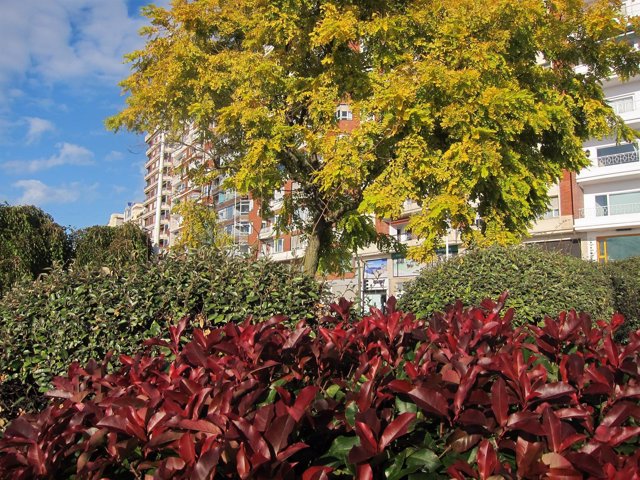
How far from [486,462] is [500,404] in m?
0.26

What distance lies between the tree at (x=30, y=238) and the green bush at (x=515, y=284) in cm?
1068

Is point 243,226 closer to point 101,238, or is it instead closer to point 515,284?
point 101,238

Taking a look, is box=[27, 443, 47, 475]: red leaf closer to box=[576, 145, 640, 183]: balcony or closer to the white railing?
box=[576, 145, 640, 183]: balcony

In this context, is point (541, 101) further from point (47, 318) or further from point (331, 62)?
point (47, 318)

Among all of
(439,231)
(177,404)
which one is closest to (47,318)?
(177,404)

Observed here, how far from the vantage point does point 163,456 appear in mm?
1525

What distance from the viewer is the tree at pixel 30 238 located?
1338 cm

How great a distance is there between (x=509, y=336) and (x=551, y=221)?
25784mm

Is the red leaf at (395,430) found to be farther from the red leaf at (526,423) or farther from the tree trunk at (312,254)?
the tree trunk at (312,254)

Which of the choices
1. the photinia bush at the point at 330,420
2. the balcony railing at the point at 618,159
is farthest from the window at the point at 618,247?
the photinia bush at the point at 330,420

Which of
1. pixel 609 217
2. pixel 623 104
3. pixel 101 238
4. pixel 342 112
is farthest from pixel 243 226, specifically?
pixel 623 104

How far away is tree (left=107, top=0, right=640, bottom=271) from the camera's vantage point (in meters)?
9.67

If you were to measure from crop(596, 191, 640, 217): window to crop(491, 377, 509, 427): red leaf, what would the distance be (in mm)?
25980

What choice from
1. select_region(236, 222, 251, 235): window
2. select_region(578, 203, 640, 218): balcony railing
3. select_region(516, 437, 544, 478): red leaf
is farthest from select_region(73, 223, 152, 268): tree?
select_region(578, 203, 640, 218): balcony railing
